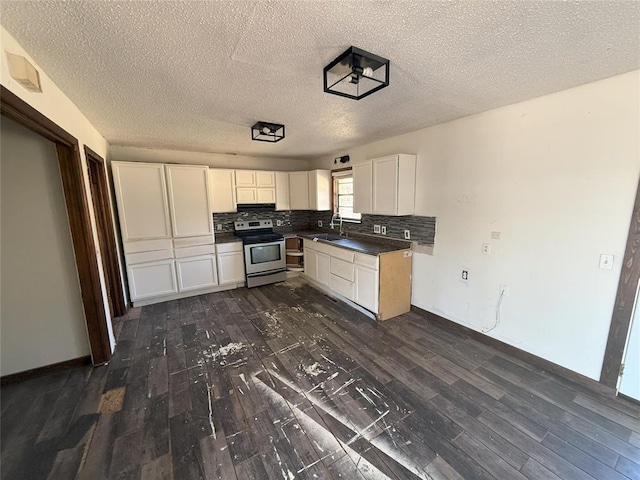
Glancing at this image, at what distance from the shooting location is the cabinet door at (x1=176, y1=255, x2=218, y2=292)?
388 centimetres

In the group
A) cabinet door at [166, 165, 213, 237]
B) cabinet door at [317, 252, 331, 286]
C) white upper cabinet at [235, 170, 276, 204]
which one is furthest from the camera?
white upper cabinet at [235, 170, 276, 204]

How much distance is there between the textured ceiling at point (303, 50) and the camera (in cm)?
113

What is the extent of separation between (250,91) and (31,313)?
2645 millimetres

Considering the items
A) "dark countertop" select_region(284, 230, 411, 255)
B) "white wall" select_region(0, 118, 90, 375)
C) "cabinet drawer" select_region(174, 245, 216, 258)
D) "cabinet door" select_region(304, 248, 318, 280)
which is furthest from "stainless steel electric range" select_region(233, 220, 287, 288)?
"white wall" select_region(0, 118, 90, 375)

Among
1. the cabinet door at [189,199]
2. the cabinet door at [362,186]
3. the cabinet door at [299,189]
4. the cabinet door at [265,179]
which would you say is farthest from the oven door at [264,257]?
the cabinet door at [362,186]

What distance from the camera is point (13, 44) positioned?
1311 mm

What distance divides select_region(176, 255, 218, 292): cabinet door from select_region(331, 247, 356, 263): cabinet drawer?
195 centimetres

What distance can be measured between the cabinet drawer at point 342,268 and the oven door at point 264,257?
118 centimetres

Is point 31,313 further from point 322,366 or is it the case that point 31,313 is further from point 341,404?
point 341,404

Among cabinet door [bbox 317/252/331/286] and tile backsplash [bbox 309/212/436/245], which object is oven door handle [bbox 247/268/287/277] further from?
tile backsplash [bbox 309/212/436/245]

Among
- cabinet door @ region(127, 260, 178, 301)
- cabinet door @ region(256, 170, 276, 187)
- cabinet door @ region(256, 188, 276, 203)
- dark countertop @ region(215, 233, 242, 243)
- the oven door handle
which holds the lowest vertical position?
the oven door handle

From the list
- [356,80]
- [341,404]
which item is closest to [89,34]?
[356,80]

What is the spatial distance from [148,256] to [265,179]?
88.8 inches

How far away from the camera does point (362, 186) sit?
3.66m
